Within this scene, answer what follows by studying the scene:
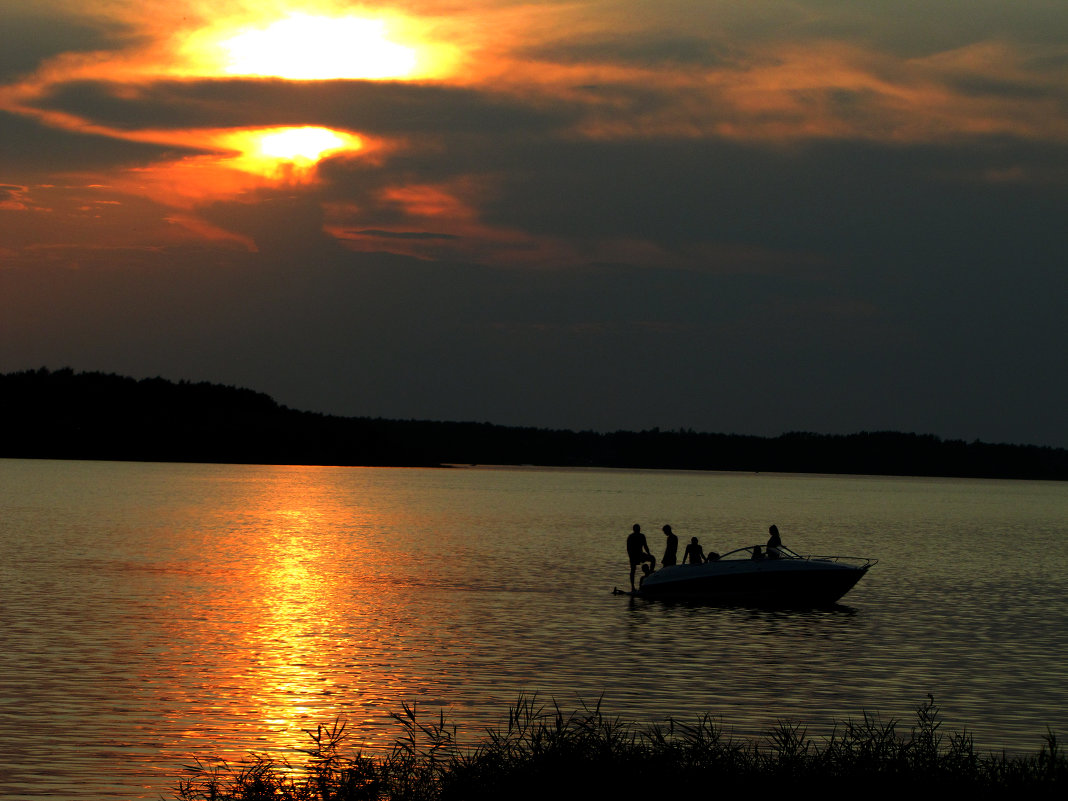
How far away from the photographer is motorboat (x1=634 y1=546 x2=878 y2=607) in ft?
139

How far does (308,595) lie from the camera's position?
48500 millimetres

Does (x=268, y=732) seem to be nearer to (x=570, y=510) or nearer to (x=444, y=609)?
(x=444, y=609)

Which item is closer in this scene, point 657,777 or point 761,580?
point 657,777

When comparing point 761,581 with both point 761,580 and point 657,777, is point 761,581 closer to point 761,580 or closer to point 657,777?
point 761,580

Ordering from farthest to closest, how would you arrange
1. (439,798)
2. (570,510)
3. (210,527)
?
(570,510) < (210,527) < (439,798)

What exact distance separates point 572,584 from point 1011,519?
107m

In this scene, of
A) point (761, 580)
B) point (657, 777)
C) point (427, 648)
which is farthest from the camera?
point (761, 580)

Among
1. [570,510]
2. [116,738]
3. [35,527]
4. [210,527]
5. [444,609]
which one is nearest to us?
[116,738]

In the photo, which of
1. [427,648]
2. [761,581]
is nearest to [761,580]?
[761,581]

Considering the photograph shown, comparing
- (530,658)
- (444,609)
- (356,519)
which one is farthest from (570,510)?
(530,658)

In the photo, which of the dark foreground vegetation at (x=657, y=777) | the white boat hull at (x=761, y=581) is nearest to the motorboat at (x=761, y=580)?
the white boat hull at (x=761, y=581)

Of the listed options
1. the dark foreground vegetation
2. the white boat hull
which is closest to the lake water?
the white boat hull

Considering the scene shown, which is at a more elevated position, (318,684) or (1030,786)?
(1030,786)

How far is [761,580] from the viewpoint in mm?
42438
